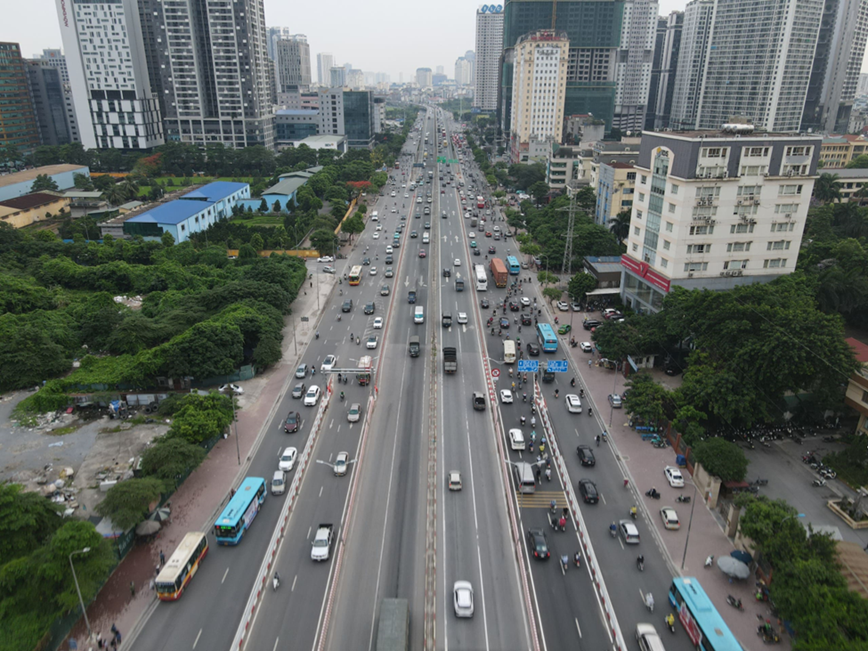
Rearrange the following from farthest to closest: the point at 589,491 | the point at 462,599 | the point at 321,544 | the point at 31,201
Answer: the point at 31,201
the point at 589,491
the point at 321,544
the point at 462,599

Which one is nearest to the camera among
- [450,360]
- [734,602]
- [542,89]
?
[734,602]

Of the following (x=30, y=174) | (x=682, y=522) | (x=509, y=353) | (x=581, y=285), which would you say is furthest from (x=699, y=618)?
(x=30, y=174)

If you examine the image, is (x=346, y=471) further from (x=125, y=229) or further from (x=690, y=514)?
(x=125, y=229)

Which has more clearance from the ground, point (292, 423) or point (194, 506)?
point (292, 423)

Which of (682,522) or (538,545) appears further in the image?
(682,522)

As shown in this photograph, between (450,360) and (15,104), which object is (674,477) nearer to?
(450,360)

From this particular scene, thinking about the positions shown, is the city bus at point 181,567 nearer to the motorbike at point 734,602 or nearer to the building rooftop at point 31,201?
the motorbike at point 734,602

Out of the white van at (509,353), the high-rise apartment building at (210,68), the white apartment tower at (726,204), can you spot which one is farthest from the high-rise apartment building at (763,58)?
the high-rise apartment building at (210,68)
